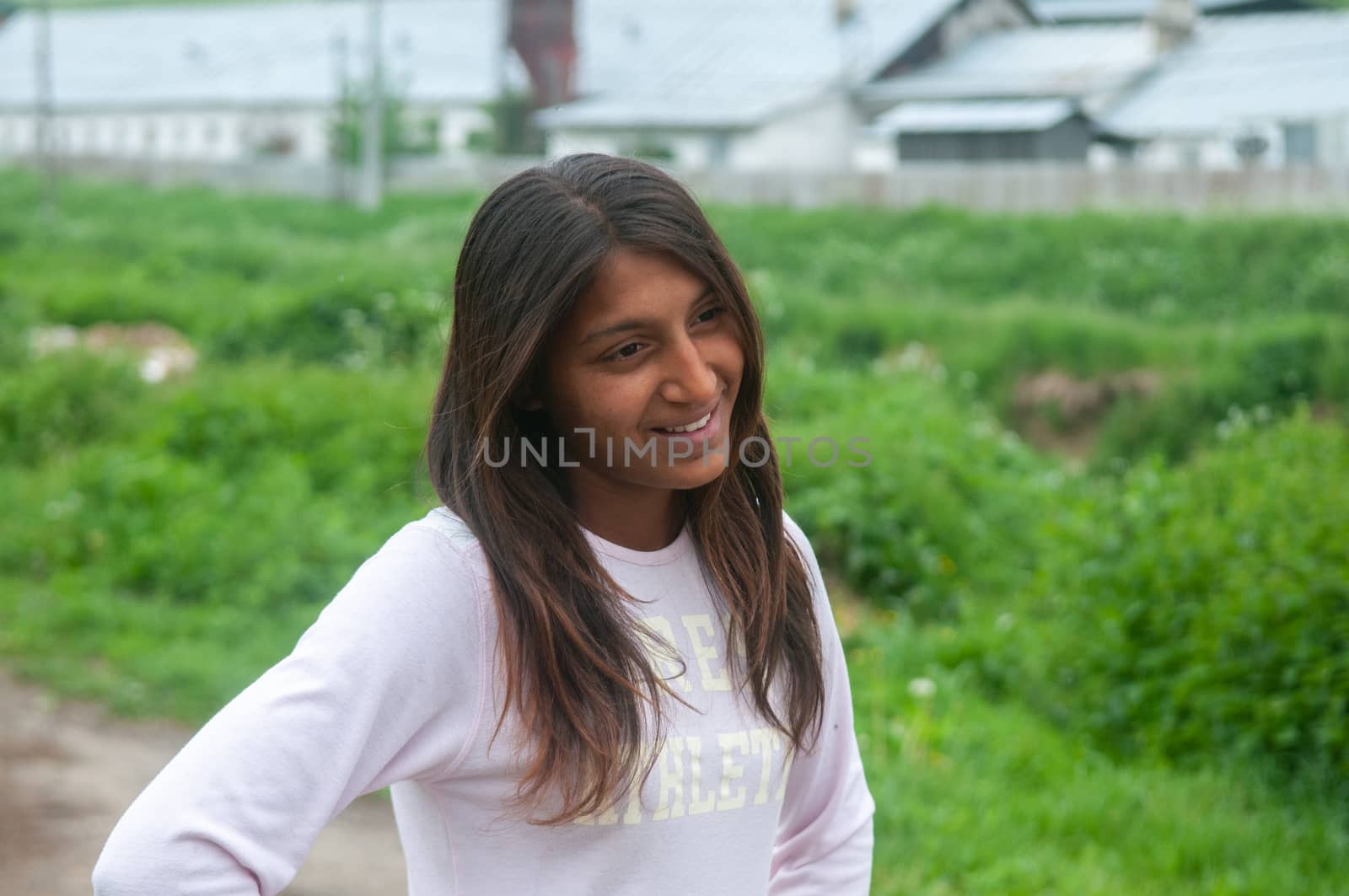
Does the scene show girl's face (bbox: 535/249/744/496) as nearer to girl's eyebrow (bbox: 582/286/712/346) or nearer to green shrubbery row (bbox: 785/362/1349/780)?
girl's eyebrow (bbox: 582/286/712/346)

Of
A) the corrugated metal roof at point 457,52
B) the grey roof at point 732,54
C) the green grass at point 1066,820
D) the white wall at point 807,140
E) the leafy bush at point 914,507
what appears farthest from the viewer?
the white wall at point 807,140

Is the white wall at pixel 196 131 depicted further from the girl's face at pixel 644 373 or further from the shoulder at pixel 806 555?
the girl's face at pixel 644 373

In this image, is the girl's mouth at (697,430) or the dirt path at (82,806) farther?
the dirt path at (82,806)

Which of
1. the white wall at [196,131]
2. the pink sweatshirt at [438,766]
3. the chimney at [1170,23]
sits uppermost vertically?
the chimney at [1170,23]

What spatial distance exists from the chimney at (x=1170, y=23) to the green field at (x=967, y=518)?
381 inches

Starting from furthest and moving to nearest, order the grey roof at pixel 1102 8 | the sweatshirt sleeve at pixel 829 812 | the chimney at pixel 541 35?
1. the chimney at pixel 541 35
2. the grey roof at pixel 1102 8
3. the sweatshirt sleeve at pixel 829 812

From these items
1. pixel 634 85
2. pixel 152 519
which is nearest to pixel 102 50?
pixel 634 85

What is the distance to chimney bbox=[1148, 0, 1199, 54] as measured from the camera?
80.3ft

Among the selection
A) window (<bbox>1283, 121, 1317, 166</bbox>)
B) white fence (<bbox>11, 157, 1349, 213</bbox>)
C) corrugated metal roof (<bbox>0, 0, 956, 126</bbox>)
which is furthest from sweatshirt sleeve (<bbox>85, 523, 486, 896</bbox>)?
window (<bbox>1283, 121, 1317, 166</bbox>)

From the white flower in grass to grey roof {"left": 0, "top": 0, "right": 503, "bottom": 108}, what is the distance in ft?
111

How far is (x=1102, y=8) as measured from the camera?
24.2 meters

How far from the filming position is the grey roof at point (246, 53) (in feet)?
131

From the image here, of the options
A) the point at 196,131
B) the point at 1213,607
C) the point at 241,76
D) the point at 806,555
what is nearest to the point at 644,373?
the point at 806,555

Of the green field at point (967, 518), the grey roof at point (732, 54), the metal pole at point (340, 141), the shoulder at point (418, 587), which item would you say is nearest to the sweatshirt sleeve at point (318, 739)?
the shoulder at point (418, 587)
